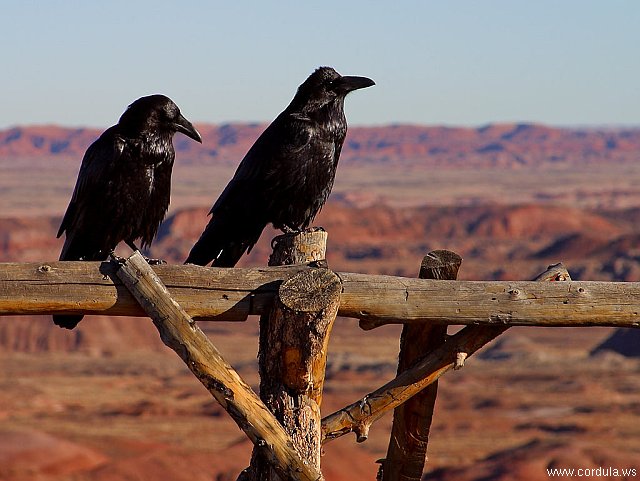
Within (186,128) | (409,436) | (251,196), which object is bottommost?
(409,436)

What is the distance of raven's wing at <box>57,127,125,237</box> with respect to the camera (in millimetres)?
5984

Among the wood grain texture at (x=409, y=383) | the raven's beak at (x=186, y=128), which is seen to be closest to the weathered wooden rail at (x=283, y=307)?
the wood grain texture at (x=409, y=383)

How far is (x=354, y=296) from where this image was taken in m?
4.86

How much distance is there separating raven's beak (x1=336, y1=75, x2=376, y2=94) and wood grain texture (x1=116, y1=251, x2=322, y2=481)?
239cm

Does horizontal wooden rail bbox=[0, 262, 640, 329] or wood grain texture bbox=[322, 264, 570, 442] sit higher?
horizontal wooden rail bbox=[0, 262, 640, 329]

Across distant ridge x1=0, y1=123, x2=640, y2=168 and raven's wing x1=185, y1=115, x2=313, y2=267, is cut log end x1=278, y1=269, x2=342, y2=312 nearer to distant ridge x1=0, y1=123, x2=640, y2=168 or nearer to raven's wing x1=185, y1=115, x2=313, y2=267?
raven's wing x1=185, y1=115, x2=313, y2=267

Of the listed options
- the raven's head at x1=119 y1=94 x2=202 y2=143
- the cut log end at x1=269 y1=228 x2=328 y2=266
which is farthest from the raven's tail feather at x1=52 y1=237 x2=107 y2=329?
the cut log end at x1=269 y1=228 x2=328 y2=266

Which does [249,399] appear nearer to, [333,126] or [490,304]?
[490,304]

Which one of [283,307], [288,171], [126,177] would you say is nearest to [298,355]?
[283,307]

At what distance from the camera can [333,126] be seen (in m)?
6.62

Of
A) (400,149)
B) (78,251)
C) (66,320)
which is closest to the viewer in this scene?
(66,320)

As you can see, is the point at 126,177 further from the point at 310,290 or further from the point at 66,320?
the point at 310,290

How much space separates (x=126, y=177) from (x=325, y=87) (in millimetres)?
1348

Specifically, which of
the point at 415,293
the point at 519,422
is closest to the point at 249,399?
the point at 415,293
